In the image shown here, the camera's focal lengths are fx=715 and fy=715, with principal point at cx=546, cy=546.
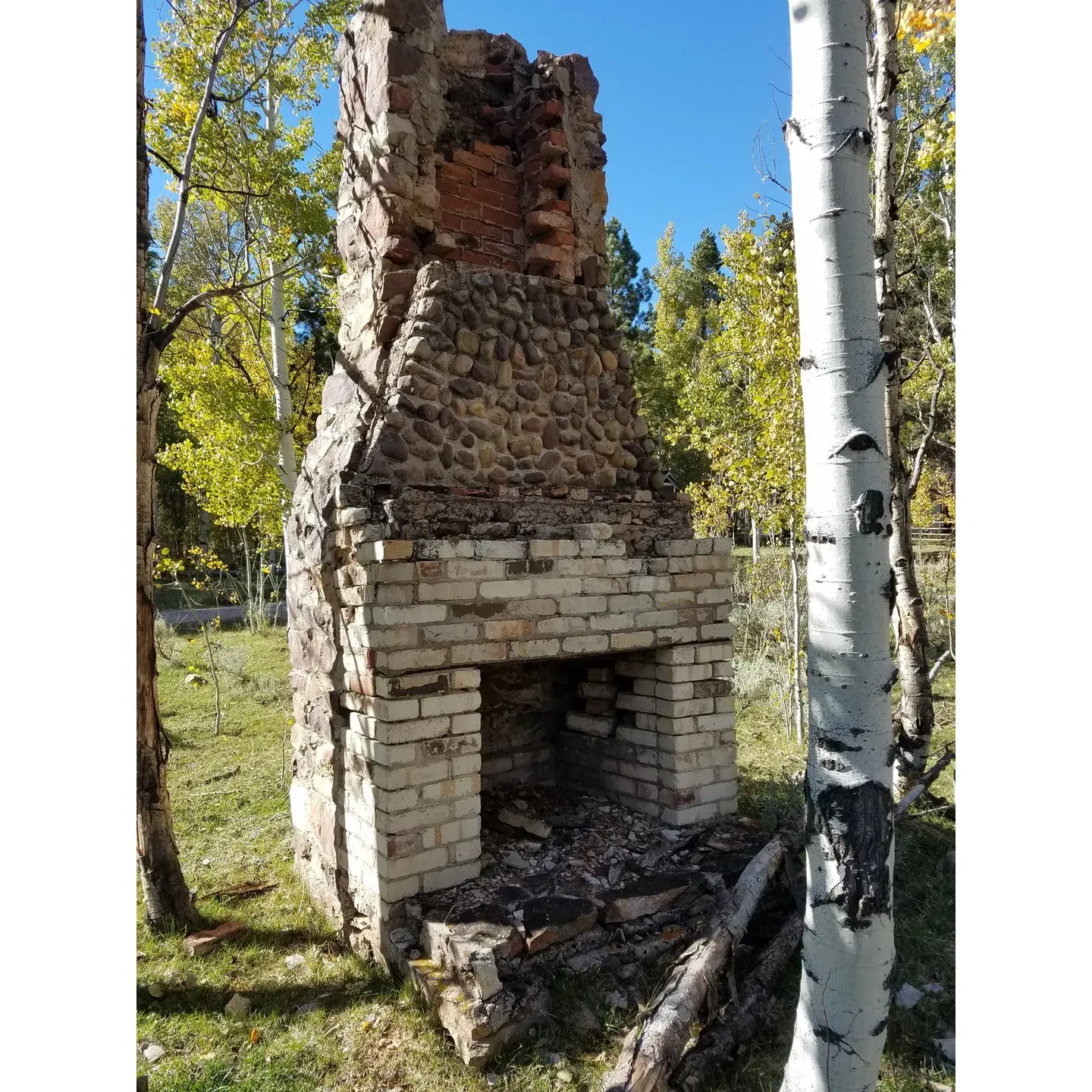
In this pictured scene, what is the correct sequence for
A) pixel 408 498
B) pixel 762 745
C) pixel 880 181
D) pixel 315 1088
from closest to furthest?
pixel 315 1088 → pixel 408 498 → pixel 880 181 → pixel 762 745

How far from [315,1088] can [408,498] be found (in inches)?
101

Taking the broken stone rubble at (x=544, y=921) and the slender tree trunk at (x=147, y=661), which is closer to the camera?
the broken stone rubble at (x=544, y=921)

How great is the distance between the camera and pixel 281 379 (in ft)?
29.4

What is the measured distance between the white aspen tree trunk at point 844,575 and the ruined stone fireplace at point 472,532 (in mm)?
1670

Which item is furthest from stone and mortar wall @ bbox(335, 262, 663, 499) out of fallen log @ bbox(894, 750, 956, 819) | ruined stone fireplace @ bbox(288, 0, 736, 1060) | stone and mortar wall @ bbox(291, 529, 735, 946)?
fallen log @ bbox(894, 750, 956, 819)

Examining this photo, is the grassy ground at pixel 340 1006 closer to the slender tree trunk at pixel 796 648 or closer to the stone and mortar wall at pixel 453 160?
the slender tree trunk at pixel 796 648

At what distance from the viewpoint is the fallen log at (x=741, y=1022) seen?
8.98 ft

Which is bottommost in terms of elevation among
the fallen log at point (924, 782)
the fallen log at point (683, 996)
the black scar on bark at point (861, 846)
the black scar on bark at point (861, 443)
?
the fallen log at point (683, 996)

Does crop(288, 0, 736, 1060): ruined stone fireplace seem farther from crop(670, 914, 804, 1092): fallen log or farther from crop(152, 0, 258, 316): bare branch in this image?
crop(152, 0, 258, 316): bare branch

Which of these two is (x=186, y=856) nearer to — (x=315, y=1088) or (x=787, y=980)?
(x=315, y=1088)

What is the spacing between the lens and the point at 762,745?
700 centimetres

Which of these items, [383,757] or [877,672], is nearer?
[877,672]

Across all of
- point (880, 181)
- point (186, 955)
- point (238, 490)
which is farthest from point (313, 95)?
point (186, 955)

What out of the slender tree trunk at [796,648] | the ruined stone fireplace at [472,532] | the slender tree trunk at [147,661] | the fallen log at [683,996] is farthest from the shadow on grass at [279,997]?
the slender tree trunk at [796,648]
